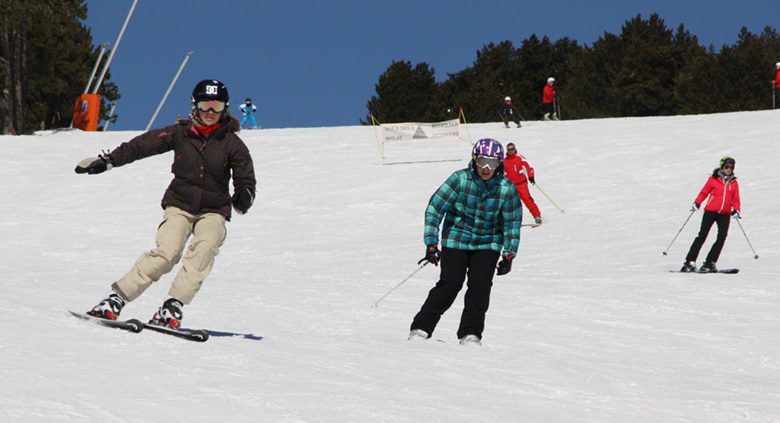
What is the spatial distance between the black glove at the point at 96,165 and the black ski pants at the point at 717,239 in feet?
29.2

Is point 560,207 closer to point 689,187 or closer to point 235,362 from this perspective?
point 689,187

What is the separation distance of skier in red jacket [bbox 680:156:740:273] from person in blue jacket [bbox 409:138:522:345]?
21.1 feet

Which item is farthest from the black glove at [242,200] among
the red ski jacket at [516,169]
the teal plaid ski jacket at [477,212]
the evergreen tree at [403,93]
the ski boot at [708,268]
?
the evergreen tree at [403,93]

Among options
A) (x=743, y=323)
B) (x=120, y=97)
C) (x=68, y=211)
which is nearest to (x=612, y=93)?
(x=120, y=97)

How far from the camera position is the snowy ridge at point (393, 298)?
417 centimetres

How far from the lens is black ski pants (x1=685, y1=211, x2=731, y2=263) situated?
11.8 metres

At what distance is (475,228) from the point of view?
20.6 ft

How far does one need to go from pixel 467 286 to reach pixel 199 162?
7.49 feet

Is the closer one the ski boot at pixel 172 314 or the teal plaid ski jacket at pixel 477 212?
the ski boot at pixel 172 314

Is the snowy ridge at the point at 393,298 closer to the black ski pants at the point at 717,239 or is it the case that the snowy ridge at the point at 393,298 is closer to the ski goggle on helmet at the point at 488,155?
the black ski pants at the point at 717,239

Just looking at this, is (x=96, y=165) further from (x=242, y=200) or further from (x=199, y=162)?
(x=242, y=200)

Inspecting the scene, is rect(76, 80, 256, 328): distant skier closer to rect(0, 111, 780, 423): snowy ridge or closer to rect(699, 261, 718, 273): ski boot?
rect(0, 111, 780, 423): snowy ridge

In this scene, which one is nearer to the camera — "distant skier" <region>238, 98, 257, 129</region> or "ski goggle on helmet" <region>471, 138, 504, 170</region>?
"ski goggle on helmet" <region>471, 138, 504, 170</region>

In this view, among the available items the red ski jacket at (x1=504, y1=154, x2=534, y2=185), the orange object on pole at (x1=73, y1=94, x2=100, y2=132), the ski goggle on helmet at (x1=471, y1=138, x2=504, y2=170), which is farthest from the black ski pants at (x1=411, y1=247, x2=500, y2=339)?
the orange object on pole at (x1=73, y1=94, x2=100, y2=132)
